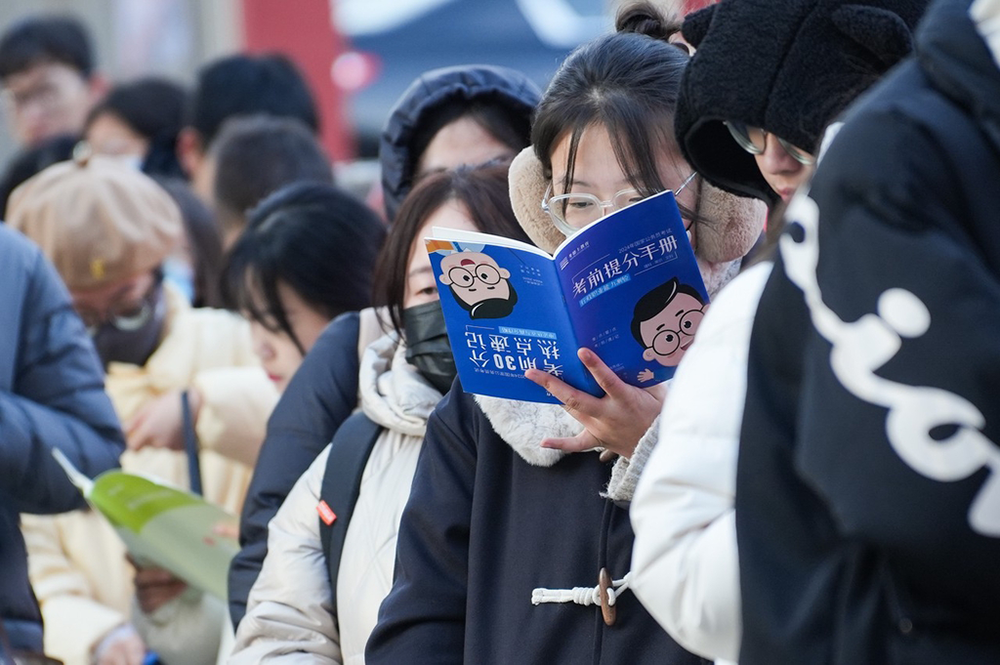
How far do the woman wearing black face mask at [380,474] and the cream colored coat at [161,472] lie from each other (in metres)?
0.85

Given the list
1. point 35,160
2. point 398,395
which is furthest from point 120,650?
point 35,160

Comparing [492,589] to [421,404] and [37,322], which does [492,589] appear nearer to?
[421,404]

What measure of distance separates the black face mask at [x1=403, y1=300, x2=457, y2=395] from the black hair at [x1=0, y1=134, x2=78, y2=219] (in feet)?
10.5

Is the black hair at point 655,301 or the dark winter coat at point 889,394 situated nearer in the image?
the dark winter coat at point 889,394

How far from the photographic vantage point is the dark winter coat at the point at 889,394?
3.39 feet

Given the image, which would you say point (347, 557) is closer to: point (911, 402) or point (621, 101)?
point (621, 101)

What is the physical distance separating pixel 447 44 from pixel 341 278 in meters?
8.15

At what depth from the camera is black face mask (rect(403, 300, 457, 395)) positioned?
92.0 inches

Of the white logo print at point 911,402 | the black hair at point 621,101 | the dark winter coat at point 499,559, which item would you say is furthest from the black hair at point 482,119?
the white logo print at point 911,402

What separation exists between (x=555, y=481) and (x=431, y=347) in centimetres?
58

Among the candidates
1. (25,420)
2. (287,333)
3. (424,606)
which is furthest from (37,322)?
(424,606)

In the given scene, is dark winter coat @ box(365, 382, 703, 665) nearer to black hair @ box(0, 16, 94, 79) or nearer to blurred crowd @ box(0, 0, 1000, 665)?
blurred crowd @ box(0, 0, 1000, 665)

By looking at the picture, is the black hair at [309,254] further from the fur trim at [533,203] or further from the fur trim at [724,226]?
the fur trim at [724,226]

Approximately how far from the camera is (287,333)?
3.06 m
